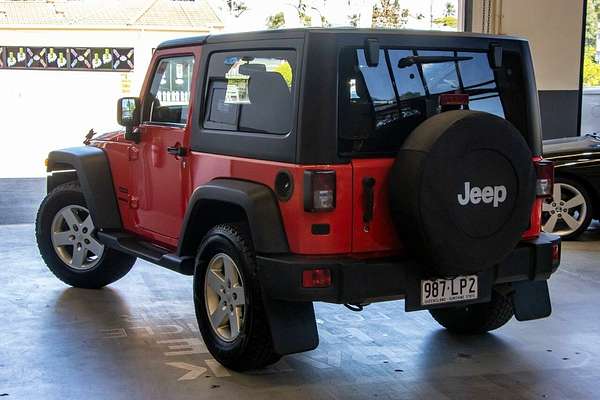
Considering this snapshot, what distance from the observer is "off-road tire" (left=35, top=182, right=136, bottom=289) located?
6.23 m

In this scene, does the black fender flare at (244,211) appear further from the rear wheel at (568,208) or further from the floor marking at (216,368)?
the rear wheel at (568,208)

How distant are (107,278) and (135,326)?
1032 mm

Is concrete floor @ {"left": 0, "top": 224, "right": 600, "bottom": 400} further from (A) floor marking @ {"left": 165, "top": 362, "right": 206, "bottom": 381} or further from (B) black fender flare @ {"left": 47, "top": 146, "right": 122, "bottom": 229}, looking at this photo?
(B) black fender flare @ {"left": 47, "top": 146, "right": 122, "bottom": 229}

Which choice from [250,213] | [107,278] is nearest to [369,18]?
[107,278]

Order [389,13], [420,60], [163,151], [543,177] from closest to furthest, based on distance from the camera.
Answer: [420,60], [543,177], [163,151], [389,13]

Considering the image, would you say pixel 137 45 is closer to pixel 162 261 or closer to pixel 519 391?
pixel 162 261

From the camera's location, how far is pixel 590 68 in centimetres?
1091

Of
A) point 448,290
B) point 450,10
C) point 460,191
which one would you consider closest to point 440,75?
point 460,191

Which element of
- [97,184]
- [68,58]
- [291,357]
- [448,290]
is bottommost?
[291,357]

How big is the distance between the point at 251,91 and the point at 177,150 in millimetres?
793

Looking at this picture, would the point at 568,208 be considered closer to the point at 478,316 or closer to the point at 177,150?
the point at 478,316

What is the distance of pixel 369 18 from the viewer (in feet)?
36.8

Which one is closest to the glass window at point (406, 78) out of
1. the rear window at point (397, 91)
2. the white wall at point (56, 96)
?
the rear window at point (397, 91)

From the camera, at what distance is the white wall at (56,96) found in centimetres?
1581
